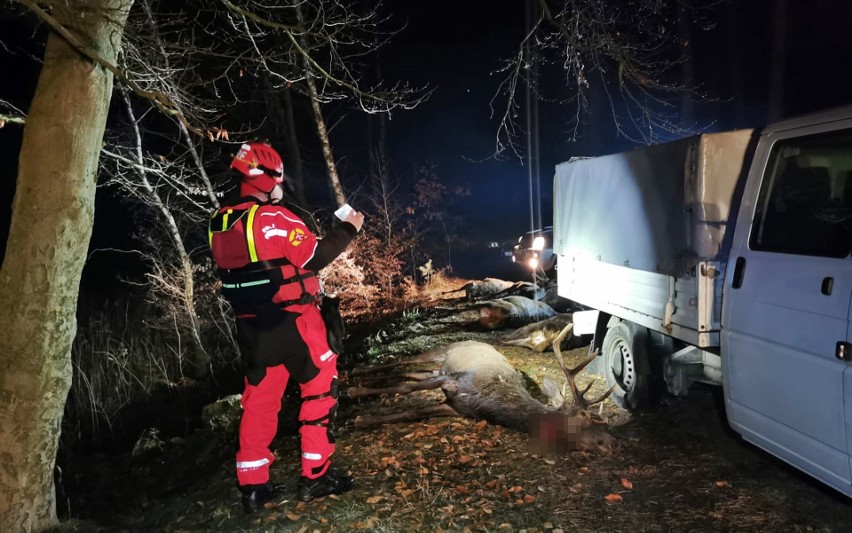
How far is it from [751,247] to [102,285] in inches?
697

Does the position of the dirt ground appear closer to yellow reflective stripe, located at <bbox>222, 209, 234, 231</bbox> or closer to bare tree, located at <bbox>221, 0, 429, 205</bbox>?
yellow reflective stripe, located at <bbox>222, 209, 234, 231</bbox>

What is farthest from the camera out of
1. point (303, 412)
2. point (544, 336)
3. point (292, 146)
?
point (292, 146)

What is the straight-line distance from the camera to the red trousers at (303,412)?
11.6 feet

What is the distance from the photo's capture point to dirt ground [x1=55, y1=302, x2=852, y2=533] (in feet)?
11.2

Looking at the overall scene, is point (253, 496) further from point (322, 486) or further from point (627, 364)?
point (627, 364)

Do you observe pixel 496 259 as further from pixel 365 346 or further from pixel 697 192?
pixel 697 192

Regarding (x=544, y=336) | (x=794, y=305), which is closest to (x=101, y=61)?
(x=794, y=305)

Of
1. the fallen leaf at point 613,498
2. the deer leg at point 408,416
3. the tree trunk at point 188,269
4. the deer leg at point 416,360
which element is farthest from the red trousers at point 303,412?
the tree trunk at point 188,269

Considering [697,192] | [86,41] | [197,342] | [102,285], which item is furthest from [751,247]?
[102,285]

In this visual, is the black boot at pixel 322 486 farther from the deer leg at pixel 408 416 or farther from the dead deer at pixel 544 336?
the dead deer at pixel 544 336

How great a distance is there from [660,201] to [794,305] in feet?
5.53

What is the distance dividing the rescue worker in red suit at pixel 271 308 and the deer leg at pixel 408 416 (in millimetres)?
1427

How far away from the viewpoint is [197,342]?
32.4 ft

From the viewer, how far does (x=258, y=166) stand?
11.6 ft
